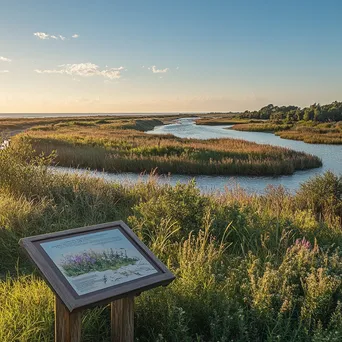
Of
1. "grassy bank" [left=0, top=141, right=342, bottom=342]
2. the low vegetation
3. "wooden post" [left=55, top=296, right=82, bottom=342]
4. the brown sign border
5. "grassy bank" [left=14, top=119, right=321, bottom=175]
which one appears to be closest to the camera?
the brown sign border

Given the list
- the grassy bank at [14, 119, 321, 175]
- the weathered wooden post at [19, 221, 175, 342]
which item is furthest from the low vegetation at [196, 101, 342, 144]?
the weathered wooden post at [19, 221, 175, 342]

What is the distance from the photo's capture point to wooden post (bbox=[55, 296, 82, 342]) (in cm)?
240

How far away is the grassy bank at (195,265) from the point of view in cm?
318

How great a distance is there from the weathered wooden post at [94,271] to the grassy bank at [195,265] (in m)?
0.49

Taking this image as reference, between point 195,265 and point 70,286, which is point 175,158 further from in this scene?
point 70,286

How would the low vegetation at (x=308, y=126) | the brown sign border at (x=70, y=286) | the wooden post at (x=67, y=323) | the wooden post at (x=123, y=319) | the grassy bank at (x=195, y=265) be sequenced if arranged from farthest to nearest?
the low vegetation at (x=308, y=126) → the grassy bank at (x=195, y=265) → the wooden post at (x=123, y=319) → the wooden post at (x=67, y=323) → the brown sign border at (x=70, y=286)

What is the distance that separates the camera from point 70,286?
2.34m

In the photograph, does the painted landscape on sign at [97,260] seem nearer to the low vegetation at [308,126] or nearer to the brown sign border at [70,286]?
the brown sign border at [70,286]

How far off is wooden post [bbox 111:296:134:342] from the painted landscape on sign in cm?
24

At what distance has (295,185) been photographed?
1622 centimetres

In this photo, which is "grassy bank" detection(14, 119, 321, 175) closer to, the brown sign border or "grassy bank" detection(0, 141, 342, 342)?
"grassy bank" detection(0, 141, 342, 342)

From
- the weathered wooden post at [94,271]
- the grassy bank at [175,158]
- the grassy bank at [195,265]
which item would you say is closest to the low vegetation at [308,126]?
the grassy bank at [175,158]

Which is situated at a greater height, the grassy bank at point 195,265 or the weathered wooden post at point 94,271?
the weathered wooden post at point 94,271

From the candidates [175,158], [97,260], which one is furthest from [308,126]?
[97,260]
